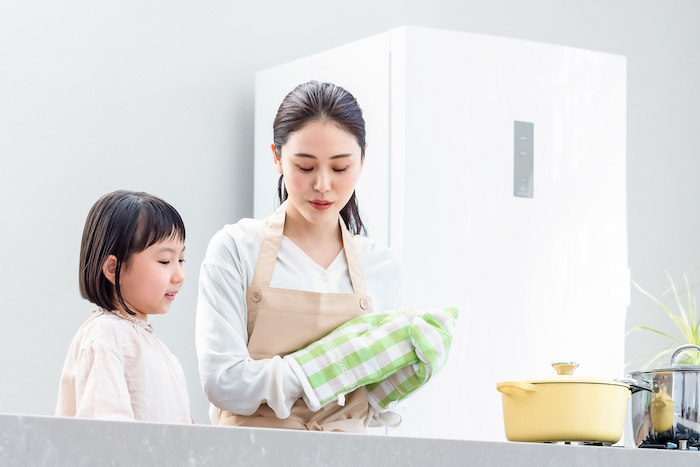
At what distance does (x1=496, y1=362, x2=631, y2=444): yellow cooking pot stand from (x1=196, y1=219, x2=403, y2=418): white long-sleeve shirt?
335 millimetres

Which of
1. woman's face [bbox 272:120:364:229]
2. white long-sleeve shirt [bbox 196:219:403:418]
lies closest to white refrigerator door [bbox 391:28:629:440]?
white long-sleeve shirt [bbox 196:219:403:418]

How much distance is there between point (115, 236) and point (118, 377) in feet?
0.73

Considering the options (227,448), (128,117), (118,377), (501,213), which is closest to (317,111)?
(118,377)

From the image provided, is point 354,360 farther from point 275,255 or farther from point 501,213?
point 501,213

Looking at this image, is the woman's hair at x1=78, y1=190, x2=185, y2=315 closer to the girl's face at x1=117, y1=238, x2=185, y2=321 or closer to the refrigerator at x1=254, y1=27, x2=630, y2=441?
the girl's face at x1=117, y1=238, x2=185, y2=321

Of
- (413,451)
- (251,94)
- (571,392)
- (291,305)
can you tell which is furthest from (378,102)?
(413,451)

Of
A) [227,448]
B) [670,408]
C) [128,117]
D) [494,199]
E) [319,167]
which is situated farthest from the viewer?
[128,117]

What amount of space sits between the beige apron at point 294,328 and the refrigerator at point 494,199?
2.12ft

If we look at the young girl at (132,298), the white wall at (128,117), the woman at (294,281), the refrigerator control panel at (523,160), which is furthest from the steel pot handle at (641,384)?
the white wall at (128,117)

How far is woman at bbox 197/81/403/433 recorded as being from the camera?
1.08 metres

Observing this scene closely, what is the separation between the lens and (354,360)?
1079 millimetres

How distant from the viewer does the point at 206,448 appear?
58cm

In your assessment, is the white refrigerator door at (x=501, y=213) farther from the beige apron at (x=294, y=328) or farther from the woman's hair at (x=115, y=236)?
the woman's hair at (x=115, y=236)

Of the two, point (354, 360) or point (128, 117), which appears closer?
point (354, 360)
